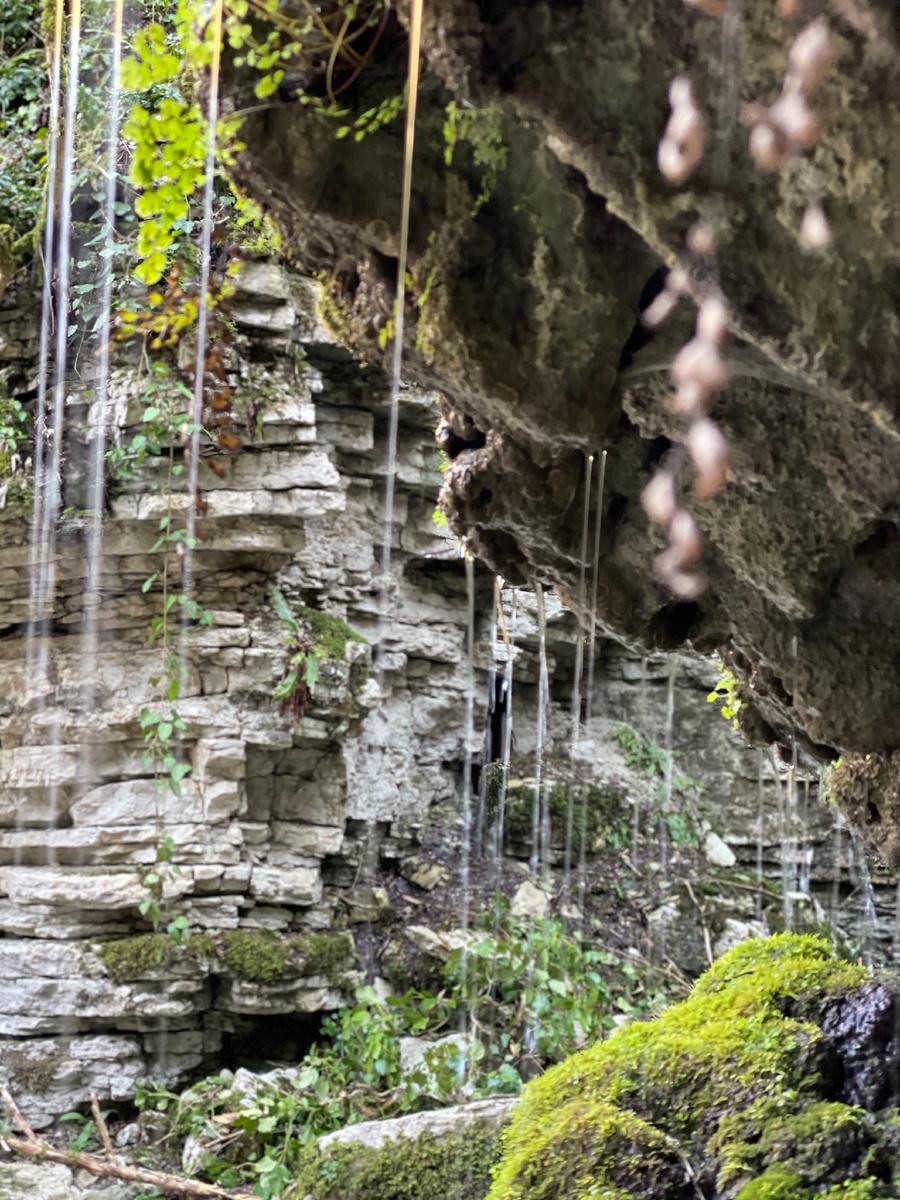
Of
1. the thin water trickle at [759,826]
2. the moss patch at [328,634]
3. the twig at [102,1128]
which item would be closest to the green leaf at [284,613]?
the moss patch at [328,634]

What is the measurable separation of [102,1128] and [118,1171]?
43 cm

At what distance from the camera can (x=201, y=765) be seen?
5891mm

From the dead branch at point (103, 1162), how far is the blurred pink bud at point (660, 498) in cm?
363

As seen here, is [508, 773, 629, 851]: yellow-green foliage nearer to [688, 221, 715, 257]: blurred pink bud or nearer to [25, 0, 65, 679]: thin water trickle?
[25, 0, 65, 679]: thin water trickle

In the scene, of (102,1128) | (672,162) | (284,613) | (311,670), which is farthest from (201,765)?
(672,162)

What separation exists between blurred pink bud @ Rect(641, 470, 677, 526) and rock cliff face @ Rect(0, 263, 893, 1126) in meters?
3.37

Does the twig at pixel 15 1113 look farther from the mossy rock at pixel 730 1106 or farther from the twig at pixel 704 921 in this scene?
the twig at pixel 704 921

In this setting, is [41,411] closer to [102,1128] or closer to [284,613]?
[284,613]

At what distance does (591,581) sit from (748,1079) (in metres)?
1.42

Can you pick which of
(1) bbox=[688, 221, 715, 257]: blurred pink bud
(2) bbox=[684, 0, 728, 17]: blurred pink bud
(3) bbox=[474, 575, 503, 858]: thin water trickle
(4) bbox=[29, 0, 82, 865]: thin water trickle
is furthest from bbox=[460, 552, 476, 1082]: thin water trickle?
(2) bbox=[684, 0, 728, 17]: blurred pink bud

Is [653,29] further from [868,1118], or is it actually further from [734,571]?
[868,1118]

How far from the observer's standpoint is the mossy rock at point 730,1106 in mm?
2471

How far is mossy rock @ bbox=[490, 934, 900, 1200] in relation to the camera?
2.47 m

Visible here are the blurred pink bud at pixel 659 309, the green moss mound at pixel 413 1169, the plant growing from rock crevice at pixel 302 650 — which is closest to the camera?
the blurred pink bud at pixel 659 309
